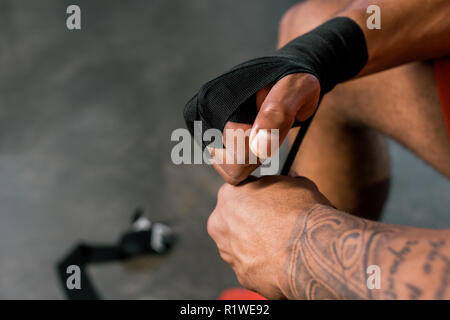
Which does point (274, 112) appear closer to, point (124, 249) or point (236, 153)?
point (236, 153)

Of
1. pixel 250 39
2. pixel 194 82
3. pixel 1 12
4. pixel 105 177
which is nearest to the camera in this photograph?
pixel 105 177

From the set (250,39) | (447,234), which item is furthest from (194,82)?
(447,234)

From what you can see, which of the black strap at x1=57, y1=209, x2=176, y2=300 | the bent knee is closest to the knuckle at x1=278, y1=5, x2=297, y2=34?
the bent knee

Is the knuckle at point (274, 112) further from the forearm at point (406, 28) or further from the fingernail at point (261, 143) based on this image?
the forearm at point (406, 28)

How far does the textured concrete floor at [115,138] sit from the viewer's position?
0.88 metres

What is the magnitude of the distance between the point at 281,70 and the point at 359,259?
19 centimetres

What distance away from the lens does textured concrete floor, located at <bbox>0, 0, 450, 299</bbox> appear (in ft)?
2.89

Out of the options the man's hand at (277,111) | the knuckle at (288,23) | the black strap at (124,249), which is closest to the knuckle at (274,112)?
the man's hand at (277,111)

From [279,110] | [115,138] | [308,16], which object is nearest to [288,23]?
[308,16]

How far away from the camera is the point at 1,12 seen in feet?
4.85

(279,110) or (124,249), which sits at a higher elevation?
(279,110)

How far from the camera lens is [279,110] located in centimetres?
41

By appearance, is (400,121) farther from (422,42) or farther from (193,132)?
(193,132)

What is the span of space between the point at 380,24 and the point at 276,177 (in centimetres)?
22
